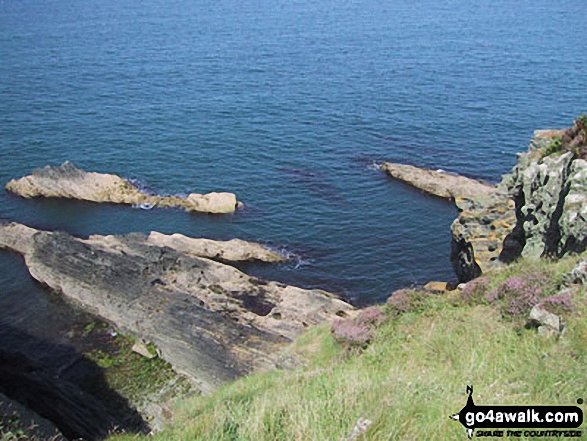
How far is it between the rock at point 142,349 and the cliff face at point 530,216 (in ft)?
67.3

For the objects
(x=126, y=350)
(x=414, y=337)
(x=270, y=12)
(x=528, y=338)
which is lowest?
(x=126, y=350)

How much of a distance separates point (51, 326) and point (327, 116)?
51.6 metres

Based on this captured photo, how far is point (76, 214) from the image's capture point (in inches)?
2297

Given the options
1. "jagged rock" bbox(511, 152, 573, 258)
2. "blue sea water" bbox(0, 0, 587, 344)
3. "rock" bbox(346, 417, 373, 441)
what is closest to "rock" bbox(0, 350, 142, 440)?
"blue sea water" bbox(0, 0, 587, 344)

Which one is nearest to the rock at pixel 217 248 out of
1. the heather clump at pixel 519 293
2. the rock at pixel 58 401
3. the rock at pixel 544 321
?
the rock at pixel 58 401

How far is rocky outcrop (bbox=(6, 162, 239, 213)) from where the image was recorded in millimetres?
59250

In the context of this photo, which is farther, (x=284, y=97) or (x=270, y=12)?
(x=270, y=12)

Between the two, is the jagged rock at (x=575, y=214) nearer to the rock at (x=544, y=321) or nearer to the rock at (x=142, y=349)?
the rock at (x=544, y=321)

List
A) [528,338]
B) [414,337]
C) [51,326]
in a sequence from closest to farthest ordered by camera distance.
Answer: [528,338] → [414,337] → [51,326]

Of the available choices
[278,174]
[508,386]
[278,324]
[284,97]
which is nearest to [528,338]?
[508,386]

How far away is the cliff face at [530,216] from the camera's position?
74.5 feet

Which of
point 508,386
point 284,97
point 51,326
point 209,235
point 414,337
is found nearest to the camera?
point 508,386

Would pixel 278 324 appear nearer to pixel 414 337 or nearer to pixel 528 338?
pixel 414 337

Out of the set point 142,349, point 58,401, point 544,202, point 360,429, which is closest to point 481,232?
point 544,202
